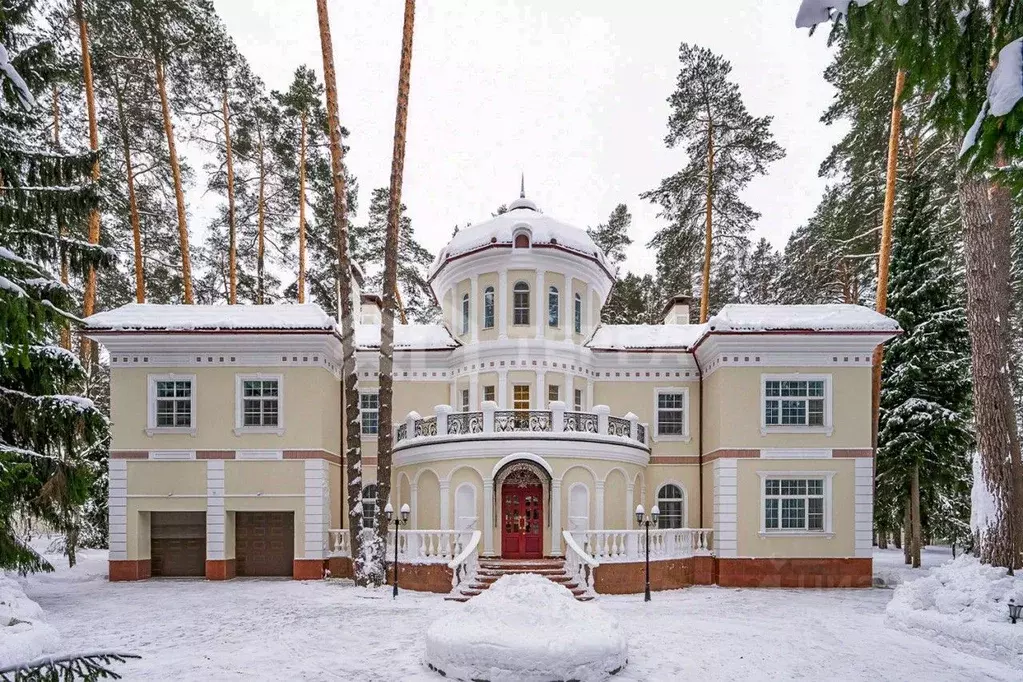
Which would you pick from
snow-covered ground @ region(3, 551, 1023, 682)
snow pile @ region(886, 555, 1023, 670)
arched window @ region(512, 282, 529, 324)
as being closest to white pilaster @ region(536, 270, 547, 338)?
arched window @ region(512, 282, 529, 324)

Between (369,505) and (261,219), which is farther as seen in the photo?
(261,219)

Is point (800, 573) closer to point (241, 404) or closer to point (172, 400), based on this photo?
point (241, 404)

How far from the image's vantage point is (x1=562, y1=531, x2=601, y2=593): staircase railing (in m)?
16.5

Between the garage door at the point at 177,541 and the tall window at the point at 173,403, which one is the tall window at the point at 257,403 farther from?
the garage door at the point at 177,541

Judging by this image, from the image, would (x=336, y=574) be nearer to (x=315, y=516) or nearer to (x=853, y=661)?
(x=315, y=516)

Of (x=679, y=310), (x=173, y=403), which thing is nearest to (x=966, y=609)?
(x=679, y=310)

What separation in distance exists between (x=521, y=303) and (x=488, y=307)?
3.24 ft

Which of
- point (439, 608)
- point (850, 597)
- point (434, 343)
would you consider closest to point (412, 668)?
point (439, 608)

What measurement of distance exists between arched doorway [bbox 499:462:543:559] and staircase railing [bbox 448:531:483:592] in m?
1.23

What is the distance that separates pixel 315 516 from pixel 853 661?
507 inches

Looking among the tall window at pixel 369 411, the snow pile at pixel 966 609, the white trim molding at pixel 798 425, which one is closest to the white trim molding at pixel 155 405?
the tall window at pixel 369 411

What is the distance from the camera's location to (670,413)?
21.2 metres

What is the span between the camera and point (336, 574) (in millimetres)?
19172

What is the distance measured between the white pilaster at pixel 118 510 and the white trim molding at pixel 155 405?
1111mm
